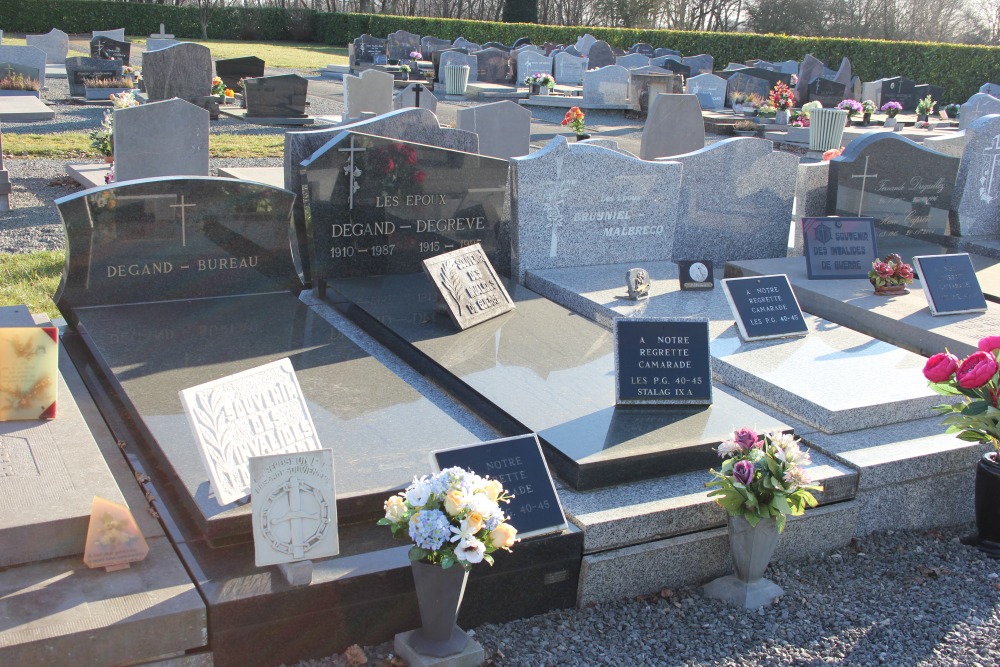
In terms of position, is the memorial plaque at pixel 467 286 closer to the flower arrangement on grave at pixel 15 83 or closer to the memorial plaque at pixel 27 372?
the memorial plaque at pixel 27 372

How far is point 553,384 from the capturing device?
4715 mm

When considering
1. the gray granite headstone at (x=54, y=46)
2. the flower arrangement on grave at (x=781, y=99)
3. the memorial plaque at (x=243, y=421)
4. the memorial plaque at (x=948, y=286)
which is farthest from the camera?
the gray granite headstone at (x=54, y=46)

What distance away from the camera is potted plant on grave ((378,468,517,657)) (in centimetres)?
288

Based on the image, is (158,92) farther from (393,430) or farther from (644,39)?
(644,39)

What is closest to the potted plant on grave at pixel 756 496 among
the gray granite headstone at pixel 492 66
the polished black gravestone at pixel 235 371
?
the polished black gravestone at pixel 235 371

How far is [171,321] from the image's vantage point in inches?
208

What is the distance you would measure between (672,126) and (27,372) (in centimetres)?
831

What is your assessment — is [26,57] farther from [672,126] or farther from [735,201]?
[735,201]

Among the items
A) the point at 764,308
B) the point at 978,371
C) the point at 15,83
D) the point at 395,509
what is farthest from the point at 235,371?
the point at 15,83

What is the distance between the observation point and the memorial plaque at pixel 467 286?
543cm

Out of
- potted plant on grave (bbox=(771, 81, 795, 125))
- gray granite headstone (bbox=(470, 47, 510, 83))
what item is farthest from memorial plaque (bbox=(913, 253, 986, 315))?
gray granite headstone (bbox=(470, 47, 510, 83))

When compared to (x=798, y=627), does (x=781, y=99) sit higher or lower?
higher

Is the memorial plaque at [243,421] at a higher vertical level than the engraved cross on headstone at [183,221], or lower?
lower

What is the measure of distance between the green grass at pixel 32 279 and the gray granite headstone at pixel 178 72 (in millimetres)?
9424
